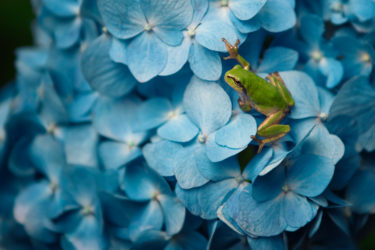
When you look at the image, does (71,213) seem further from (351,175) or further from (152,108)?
(351,175)

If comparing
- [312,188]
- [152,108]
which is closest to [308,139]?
[312,188]

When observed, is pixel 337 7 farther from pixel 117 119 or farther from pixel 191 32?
pixel 117 119

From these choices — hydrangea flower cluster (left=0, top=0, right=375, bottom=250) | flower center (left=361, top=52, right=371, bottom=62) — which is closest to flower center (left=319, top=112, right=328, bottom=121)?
hydrangea flower cluster (left=0, top=0, right=375, bottom=250)

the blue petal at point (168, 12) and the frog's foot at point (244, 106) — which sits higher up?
the blue petal at point (168, 12)

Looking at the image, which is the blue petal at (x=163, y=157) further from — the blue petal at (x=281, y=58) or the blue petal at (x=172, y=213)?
the blue petal at (x=281, y=58)

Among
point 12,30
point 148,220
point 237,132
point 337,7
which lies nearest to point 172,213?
point 148,220

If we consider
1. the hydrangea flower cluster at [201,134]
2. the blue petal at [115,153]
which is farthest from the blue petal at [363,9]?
the blue petal at [115,153]

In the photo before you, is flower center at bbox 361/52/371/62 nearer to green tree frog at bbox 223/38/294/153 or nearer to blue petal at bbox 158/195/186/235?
green tree frog at bbox 223/38/294/153
